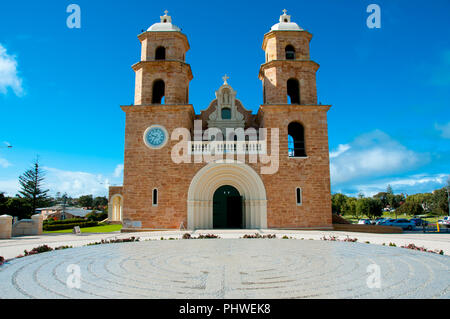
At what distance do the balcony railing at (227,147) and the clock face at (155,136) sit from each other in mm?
1884

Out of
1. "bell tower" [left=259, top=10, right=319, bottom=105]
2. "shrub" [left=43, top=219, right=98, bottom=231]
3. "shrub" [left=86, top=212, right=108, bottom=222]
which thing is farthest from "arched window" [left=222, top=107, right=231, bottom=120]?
"shrub" [left=86, top=212, right=108, bottom=222]

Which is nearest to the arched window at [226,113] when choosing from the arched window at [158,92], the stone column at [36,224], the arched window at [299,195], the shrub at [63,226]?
the arched window at [158,92]

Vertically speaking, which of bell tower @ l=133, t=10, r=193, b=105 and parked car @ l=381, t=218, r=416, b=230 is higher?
bell tower @ l=133, t=10, r=193, b=105

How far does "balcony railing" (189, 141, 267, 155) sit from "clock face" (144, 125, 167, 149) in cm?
188

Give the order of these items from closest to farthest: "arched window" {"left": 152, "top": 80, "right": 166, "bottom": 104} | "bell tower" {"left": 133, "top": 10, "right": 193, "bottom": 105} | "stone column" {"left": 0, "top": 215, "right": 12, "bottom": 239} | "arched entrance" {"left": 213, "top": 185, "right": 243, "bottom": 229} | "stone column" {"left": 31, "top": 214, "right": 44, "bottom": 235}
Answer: "stone column" {"left": 0, "top": 215, "right": 12, "bottom": 239}, "stone column" {"left": 31, "top": 214, "right": 44, "bottom": 235}, "bell tower" {"left": 133, "top": 10, "right": 193, "bottom": 105}, "arched entrance" {"left": 213, "top": 185, "right": 243, "bottom": 229}, "arched window" {"left": 152, "top": 80, "right": 166, "bottom": 104}

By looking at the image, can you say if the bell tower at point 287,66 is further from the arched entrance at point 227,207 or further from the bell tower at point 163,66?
the arched entrance at point 227,207

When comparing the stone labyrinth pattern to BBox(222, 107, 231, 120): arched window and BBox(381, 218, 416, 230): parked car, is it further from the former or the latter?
BBox(381, 218, 416, 230): parked car

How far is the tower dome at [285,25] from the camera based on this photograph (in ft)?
67.9

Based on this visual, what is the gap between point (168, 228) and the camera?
18094 mm

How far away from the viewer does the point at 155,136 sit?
1897cm

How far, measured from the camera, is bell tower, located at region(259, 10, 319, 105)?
1989cm

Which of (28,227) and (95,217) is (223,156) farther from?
(95,217)
